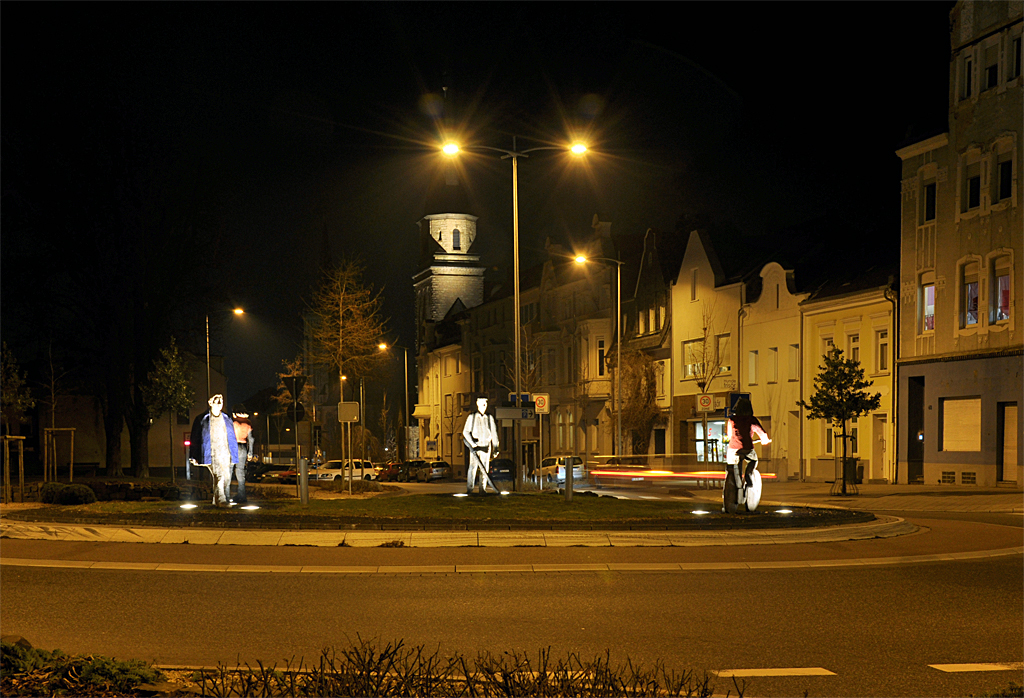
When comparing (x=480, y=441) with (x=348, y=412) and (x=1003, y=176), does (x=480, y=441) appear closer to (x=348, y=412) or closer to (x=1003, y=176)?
(x=348, y=412)

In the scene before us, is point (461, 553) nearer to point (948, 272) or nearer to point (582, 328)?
point (948, 272)

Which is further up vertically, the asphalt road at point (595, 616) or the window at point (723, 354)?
the window at point (723, 354)

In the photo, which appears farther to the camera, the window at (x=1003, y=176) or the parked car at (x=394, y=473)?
the parked car at (x=394, y=473)

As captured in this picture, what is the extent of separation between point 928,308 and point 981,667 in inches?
1237

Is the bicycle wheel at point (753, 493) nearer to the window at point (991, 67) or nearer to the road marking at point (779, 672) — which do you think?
the road marking at point (779, 672)

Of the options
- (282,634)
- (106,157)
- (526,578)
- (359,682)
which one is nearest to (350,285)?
(106,157)

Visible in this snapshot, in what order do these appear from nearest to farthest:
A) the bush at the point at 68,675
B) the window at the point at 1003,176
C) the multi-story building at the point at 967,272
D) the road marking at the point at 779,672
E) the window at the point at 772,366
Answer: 1. the bush at the point at 68,675
2. the road marking at the point at 779,672
3. the multi-story building at the point at 967,272
4. the window at the point at 1003,176
5. the window at the point at 772,366

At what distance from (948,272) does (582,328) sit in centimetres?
2760

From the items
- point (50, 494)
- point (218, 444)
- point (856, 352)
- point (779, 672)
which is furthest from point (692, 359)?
point (779, 672)

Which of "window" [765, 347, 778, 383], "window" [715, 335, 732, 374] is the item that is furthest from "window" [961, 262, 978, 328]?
"window" [715, 335, 732, 374]

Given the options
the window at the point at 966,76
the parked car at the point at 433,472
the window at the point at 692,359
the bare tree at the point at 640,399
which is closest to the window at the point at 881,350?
the window at the point at 966,76

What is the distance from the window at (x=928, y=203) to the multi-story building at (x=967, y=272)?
0.04m

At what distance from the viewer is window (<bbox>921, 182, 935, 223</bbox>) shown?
37.0 m

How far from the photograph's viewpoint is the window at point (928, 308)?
119 feet
